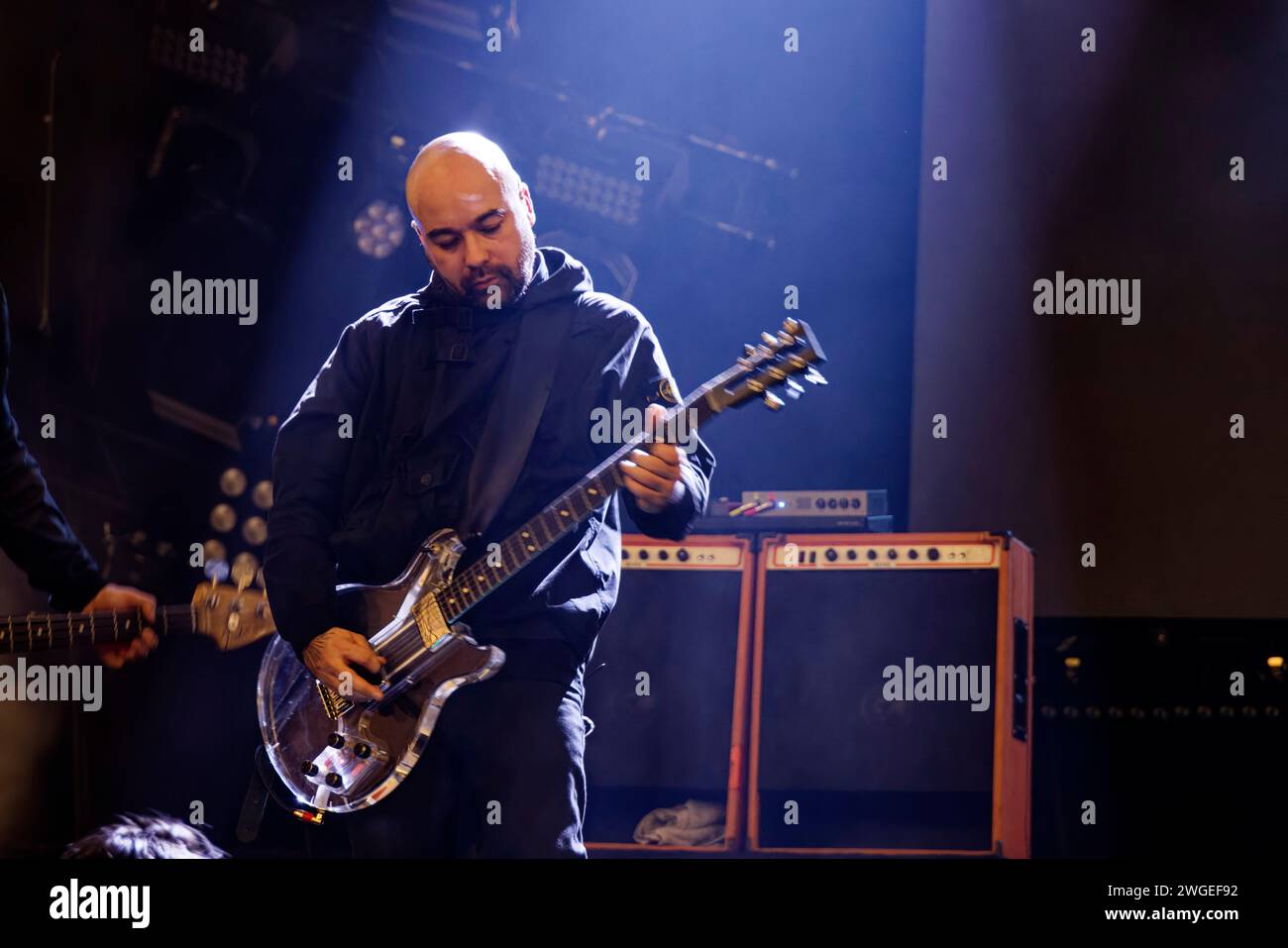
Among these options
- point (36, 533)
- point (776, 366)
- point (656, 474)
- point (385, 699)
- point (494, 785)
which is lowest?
point (494, 785)

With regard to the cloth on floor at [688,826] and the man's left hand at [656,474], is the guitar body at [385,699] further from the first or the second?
the cloth on floor at [688,826]

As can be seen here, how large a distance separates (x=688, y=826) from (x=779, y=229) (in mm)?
1636

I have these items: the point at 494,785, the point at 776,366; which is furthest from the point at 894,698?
the point at 494,785

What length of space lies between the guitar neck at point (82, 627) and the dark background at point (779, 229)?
0.72 ft

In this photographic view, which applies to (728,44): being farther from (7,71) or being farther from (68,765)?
(68,765)

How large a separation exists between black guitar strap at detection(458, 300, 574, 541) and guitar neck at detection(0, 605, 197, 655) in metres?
0.90

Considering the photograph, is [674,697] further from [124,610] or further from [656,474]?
[124,610]

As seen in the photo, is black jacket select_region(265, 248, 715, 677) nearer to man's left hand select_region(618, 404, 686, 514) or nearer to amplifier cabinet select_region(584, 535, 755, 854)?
man's left hand select_region(618, 404, 686, 514)

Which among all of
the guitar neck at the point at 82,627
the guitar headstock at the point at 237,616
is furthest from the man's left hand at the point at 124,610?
the guitar headstock at the point at 237,616

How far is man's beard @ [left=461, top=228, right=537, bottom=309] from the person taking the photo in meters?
3.00

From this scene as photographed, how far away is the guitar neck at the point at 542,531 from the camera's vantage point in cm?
288

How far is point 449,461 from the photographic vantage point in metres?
2.96
